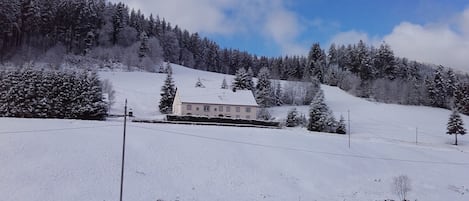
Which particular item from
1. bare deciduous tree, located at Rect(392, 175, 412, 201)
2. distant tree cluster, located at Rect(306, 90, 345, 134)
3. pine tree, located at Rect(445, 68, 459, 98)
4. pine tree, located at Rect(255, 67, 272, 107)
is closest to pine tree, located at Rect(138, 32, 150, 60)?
pine tree, located at Rect(255, 67, 272, 107)

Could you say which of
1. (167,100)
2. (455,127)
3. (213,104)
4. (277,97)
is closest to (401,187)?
(213,104)

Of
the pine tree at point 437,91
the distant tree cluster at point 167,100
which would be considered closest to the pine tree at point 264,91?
the distant tree cluster at point 167,100

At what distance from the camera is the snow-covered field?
2703 cm

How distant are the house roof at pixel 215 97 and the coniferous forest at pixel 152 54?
12.4 metres

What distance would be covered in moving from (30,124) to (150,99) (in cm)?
3943

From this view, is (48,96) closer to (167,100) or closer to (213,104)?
(167,100)

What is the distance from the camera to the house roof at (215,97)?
213 feet

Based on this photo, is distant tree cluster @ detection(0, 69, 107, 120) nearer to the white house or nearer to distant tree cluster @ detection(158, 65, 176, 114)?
the white house

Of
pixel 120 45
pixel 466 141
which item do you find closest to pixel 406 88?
pixel 466 141

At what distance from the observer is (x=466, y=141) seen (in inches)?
2562

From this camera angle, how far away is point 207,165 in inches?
1319

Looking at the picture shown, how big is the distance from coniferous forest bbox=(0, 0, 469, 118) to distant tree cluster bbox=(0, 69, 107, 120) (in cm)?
2815

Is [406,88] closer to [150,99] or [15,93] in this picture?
[150,99]

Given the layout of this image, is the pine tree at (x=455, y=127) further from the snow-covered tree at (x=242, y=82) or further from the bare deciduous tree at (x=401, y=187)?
the snow-covered tree at (x=242, y=82)
